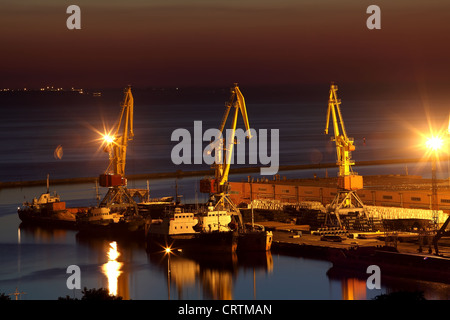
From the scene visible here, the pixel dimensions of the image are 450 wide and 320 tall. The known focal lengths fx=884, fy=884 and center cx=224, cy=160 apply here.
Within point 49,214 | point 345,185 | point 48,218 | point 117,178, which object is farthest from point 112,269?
point 49,214

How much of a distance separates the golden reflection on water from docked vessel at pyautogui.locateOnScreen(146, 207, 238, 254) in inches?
68.0

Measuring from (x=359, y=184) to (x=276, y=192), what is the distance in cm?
874

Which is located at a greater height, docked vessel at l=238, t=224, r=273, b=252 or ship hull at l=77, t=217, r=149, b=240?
ship hull at l=77, t=217, r=149, b=240

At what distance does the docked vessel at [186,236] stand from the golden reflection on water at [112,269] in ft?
5.66

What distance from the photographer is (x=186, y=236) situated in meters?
39.8

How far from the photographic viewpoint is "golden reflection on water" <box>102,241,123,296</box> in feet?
107

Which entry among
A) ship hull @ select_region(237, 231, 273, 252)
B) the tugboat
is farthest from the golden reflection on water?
the tugboat

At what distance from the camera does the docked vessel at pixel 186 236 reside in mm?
38438

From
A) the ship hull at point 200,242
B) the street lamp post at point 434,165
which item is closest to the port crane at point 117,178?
the ship hull at point 200,242

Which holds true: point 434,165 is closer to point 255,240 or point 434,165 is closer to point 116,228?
point 255,240

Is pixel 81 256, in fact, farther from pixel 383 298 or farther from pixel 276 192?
pixel 383 298

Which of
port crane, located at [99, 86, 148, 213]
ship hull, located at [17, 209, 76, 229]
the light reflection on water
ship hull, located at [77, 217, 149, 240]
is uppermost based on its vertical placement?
port crane, located at [99, 86, 148, 213]

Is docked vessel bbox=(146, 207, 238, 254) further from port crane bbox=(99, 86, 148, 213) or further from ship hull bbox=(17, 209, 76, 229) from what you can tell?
ship hull bbox=(17, 209, 76, 229)
